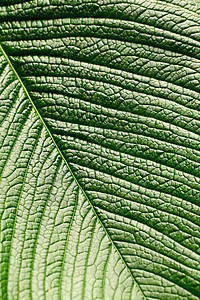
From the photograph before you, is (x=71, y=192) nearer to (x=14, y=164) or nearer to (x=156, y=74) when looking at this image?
(x=14, y=164)

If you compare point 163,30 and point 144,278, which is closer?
point 144,278

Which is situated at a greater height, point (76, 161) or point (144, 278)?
point (76, 161)

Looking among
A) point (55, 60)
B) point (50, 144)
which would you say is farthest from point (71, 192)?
point (55, 60)

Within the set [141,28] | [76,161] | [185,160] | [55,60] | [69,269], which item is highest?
[141,28]

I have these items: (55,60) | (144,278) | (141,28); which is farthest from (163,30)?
(144,278)

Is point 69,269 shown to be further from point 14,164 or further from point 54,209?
point 14,164

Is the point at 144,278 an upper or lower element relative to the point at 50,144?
lower
